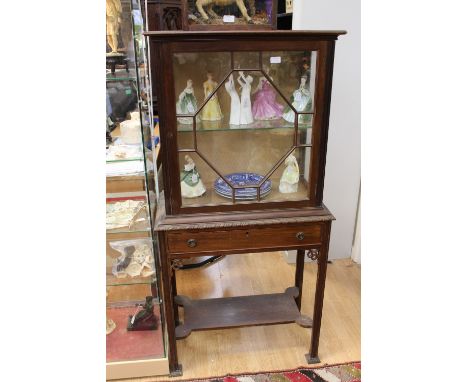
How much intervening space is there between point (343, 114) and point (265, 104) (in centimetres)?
74

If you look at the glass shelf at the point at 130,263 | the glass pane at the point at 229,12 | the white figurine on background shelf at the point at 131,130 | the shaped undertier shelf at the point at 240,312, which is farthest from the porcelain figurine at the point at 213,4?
the shaped undertier shelf at the point at 240,312

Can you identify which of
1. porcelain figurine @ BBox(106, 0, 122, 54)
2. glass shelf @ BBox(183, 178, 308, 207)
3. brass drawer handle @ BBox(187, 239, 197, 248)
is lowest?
brass drawer handle @ BBox(187, 239, 197, 248)

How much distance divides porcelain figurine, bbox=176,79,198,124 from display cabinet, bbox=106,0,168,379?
14cm

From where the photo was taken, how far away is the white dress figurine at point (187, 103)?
1.26 m

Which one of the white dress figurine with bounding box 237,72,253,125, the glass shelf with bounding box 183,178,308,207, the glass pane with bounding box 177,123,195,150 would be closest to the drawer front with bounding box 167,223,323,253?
the glass shelf with bounding box 183,178,308,207

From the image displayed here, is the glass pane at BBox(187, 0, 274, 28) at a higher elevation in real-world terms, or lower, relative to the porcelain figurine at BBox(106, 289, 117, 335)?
higher

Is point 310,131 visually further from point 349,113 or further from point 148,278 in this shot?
point 148,278

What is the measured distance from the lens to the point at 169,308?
1454 mm

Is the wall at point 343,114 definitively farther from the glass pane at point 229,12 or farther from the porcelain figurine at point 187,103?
the porcelain figurine at point 187,103

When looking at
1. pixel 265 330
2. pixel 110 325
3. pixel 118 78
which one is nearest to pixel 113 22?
pixel 118 78

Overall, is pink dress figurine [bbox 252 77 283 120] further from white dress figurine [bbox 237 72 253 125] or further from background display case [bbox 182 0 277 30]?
background display case [bbox 182 0 277 30]

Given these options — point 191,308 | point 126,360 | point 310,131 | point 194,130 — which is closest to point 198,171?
point 194,130

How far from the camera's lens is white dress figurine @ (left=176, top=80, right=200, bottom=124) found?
126 centimetres

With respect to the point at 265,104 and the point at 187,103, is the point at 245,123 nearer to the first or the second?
the point at 265,104
